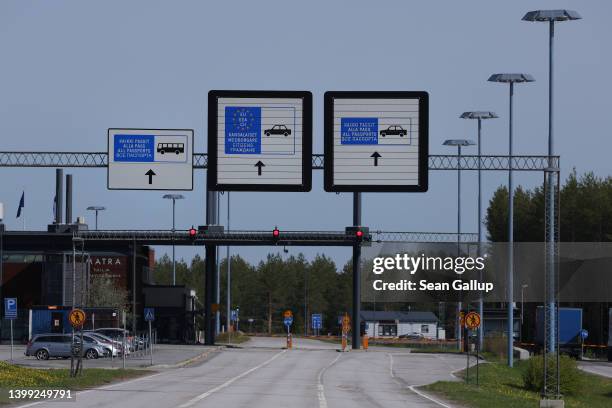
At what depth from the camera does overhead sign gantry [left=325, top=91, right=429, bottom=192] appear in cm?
3631

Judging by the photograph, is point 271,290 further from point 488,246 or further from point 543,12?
point 543,12

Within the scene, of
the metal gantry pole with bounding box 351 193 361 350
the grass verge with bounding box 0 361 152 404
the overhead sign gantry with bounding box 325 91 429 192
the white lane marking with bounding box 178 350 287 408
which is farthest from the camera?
the metal gantry pole with bounding box 351 193 361 350

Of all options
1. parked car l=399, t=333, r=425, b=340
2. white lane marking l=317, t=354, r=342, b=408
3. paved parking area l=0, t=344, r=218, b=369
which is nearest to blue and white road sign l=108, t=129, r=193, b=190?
white lane marking l=317, t=354, r=342, b=408

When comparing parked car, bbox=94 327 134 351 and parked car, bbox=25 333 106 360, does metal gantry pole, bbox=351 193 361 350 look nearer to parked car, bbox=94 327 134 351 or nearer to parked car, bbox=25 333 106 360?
parked car, bbox=94 327 134 351

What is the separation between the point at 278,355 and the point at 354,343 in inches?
510

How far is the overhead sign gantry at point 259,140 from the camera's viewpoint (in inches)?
1433

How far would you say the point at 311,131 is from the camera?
36594 millimetres

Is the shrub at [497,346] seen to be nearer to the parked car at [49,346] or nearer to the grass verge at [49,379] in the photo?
the parked car at [49,346]

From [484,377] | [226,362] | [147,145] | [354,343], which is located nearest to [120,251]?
[354,343]

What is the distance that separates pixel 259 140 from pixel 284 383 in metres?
12.0

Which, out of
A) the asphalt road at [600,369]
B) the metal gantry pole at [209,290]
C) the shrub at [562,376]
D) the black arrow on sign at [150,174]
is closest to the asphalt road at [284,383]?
the shrub at [562,376]

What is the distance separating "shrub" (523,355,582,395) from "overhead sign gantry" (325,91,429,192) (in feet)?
43.7

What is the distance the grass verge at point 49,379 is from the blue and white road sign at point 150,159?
273 inches

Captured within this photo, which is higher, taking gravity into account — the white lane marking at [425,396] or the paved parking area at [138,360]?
the white lane marking at [425,396]
